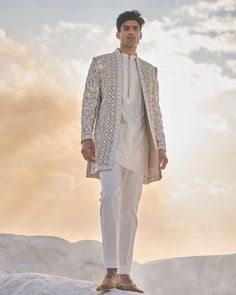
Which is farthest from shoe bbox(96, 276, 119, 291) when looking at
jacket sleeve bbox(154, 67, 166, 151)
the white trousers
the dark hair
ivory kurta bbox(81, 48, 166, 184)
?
the dark hair

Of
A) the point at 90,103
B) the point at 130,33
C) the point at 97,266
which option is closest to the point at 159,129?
the point at 90,103

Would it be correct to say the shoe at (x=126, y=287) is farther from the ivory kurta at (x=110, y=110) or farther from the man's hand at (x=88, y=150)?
the man's hand at (x=88, y=150)

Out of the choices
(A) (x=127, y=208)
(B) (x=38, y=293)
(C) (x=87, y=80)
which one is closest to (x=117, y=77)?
(C) (x=87, y=80)

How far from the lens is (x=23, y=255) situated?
1548cm

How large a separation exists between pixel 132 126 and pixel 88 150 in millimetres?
442

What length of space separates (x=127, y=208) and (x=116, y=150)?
54 cm

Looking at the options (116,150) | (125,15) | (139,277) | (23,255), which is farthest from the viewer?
(139,277)

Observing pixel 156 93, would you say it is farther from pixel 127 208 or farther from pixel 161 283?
pixel 161 283

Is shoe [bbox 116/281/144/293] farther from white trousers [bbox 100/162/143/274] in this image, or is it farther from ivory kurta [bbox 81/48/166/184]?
ivory kurta [bbox 81/48/166/184]

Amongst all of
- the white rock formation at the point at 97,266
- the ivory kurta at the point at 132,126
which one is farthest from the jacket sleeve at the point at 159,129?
the white rock formation at the point at 97,266

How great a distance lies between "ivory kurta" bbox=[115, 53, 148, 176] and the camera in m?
5.73

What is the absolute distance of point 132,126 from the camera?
5.83m

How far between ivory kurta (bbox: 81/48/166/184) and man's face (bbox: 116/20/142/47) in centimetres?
13

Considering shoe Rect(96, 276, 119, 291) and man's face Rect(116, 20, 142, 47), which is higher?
man's face Rect(116, 20, 142, 47)
